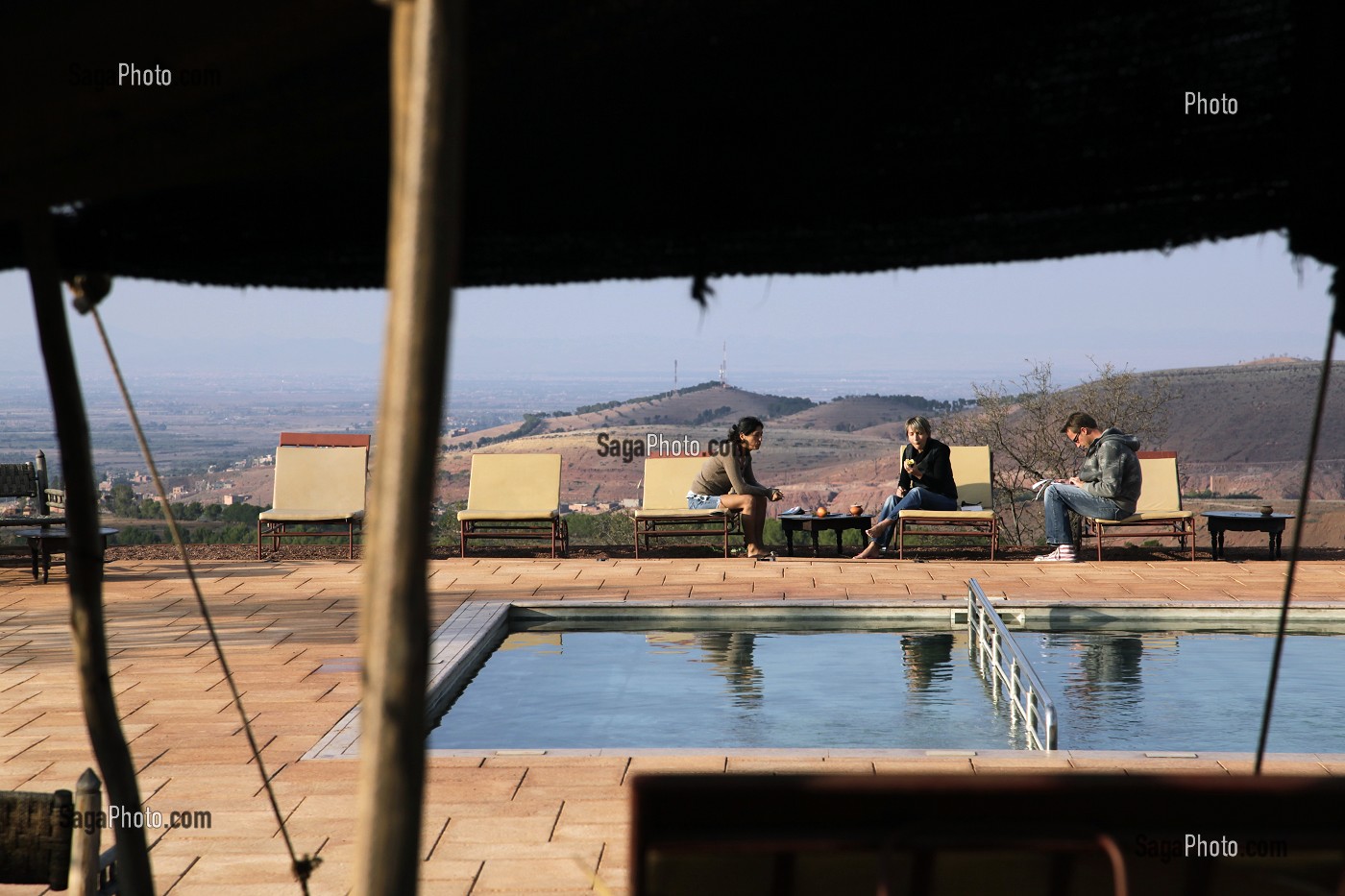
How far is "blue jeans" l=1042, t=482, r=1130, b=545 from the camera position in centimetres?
951

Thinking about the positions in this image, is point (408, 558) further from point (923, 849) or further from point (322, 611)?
point (322, 611)

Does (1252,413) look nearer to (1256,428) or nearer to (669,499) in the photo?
(1256,428)

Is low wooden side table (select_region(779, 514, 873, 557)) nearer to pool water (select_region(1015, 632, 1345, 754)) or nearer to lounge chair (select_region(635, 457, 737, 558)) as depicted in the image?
lounge chair (select_region(635, 457, 737, 558))

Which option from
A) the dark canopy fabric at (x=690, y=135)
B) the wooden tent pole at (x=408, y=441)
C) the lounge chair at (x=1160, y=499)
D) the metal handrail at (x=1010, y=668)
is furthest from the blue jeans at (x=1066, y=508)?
the wooden tent pole at (x=408, y=441)

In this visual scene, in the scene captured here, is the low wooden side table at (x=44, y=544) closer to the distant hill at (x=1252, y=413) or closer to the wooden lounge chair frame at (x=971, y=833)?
the wooden lounge chair frame at (x=971, y=833)

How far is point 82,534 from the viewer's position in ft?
7.47

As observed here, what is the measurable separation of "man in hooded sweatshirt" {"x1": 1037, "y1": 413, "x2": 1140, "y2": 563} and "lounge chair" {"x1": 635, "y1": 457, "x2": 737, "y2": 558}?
7.92ft

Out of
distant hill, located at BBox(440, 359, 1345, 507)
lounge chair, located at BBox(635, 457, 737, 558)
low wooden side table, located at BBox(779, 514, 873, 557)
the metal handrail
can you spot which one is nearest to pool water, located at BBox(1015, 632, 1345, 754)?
the metal handrail

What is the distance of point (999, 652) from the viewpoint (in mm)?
6594

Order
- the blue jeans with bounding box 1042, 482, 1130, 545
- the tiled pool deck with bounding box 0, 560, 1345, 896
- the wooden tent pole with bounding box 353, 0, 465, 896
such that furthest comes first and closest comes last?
1. the blue jeans with bounding box 1042, 482, 1130, 545
2. the tiled pool deck with bounding box 0, 560, 1345, 896
3. the wooden tent pole with bounding box 353, 0, 465, 896

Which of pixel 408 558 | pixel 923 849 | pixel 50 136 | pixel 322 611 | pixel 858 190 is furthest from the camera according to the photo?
pixel 322 611

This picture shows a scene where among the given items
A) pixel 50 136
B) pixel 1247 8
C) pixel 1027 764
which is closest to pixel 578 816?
pixel 1027 764

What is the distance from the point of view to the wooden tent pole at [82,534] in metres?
2.22

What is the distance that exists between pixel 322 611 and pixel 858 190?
634 centimetres
